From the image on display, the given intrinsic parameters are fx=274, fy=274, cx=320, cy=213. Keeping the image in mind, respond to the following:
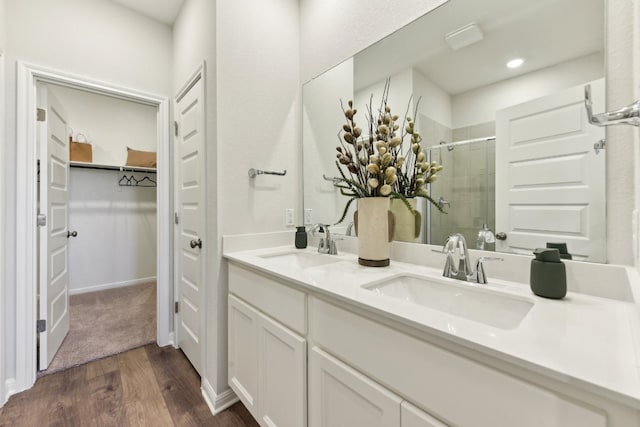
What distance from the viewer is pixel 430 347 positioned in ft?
2.04

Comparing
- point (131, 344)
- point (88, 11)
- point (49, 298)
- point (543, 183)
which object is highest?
point (88, 11)

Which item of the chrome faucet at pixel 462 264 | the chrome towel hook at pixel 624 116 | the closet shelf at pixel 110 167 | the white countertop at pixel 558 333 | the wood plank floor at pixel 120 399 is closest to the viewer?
the white countertop at pixel 558 333

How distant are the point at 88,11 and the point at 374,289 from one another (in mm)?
2646

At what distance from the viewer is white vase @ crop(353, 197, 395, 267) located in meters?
1.20

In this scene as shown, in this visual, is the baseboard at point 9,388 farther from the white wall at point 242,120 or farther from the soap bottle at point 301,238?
the soap bottle at point 301,238

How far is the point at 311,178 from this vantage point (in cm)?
183

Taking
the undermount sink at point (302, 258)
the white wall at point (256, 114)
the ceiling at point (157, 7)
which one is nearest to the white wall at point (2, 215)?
the ceiling at point (157, 7)

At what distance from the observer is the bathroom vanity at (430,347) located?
46 centimetres

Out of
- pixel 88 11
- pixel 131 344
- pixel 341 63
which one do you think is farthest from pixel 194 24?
pixel 131 344

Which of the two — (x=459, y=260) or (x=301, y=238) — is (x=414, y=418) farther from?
(x=301, y=238)

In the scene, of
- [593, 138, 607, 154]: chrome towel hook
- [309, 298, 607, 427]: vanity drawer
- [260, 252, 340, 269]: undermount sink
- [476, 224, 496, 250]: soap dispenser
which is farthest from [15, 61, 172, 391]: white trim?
[593, 138, 607, 154]: chrome towel hook

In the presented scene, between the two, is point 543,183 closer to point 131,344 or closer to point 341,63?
point 341,63

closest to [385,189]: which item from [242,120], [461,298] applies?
[461,298]

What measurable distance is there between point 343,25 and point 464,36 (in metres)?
0.75
